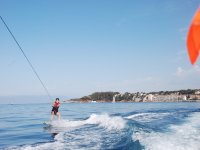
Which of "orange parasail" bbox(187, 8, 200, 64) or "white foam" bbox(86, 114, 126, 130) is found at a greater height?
"orange parasail" bbox(187, 8, 200, 64)

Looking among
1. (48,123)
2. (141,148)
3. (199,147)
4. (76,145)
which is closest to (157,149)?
(141,148)

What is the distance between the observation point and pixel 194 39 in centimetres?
205

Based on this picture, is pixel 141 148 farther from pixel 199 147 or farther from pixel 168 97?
pixel 168 97

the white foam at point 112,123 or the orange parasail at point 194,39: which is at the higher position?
the orange parasail at point 194,39

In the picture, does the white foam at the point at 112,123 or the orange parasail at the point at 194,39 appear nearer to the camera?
the orange parasail at the point at 194,39

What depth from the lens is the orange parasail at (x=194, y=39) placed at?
6.68 ft

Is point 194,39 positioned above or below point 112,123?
above

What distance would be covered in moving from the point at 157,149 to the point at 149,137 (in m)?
2.14

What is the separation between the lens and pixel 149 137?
1210cm

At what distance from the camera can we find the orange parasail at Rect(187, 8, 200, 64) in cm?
204

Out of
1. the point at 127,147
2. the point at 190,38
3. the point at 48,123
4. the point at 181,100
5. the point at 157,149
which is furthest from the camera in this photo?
the point at 181,100

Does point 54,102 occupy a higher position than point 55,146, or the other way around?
point 54,102

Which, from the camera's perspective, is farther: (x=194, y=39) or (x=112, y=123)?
(x=112, y=123)

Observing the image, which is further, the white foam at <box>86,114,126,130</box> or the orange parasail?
the white foam at <box>86,114,126,130</box>
